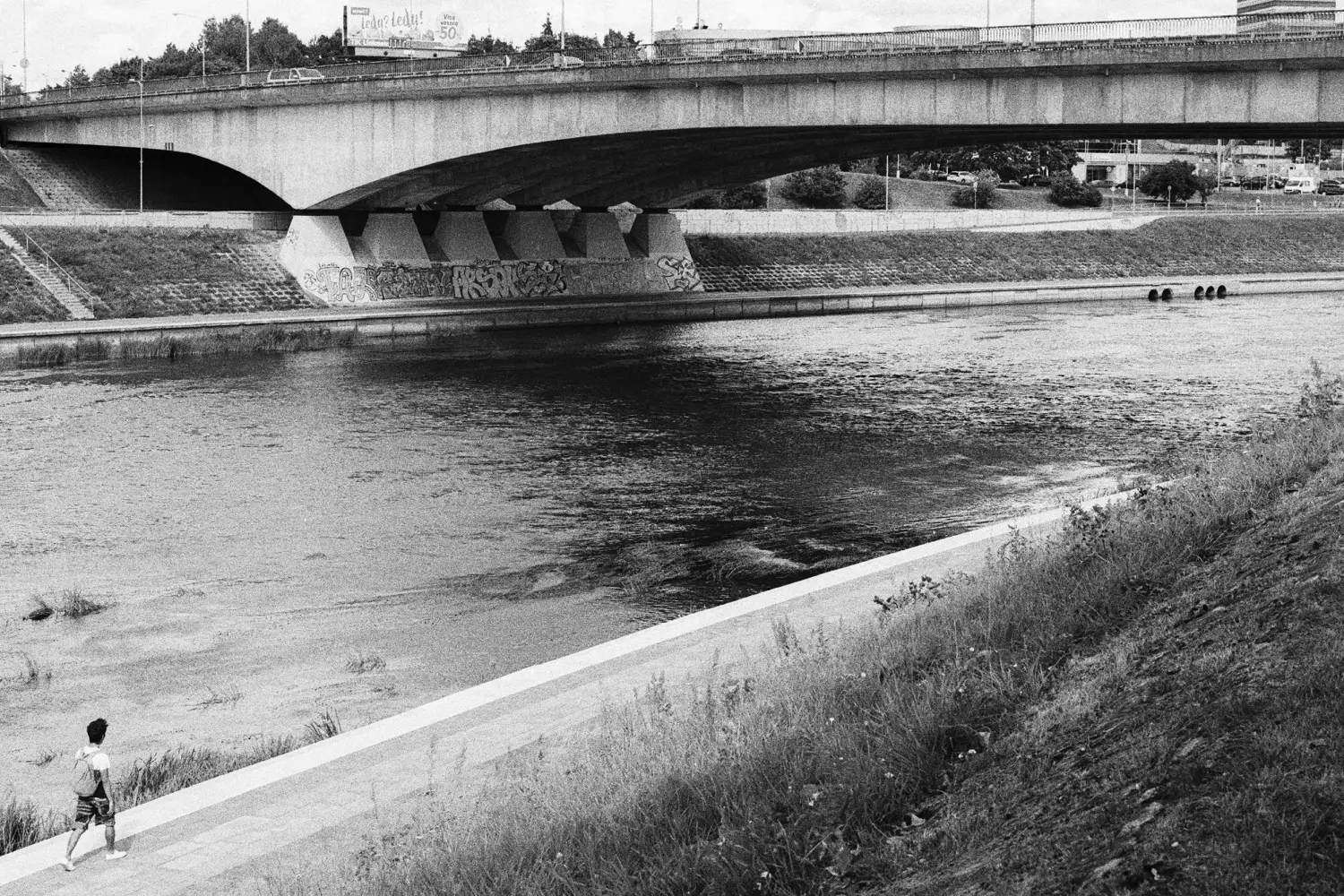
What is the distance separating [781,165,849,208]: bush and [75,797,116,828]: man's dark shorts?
103 meters

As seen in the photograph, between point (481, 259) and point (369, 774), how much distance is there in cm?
5839

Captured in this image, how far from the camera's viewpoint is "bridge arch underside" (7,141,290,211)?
267 feet

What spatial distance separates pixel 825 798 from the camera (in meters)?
9.05

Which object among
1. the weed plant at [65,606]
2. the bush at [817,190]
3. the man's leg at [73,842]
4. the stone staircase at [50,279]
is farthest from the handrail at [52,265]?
the bush at [817,190]

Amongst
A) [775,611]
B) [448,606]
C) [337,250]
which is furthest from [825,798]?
[337,250]

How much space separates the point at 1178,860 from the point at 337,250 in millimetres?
60506

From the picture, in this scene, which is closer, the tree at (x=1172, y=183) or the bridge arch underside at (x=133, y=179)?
the bridge arch underside at (x=133, y=179)

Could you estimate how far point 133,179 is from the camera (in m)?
83.9

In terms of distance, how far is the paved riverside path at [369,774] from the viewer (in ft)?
32.9

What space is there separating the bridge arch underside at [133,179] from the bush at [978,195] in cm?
5194

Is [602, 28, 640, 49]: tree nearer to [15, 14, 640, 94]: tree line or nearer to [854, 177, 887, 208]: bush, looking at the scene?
[15, 14, 640, 94]: tree line

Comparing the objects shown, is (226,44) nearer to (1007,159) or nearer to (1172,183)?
(1007,159)

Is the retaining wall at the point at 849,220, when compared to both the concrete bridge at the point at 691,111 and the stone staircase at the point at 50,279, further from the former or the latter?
the stone staircase at the point at 50,279

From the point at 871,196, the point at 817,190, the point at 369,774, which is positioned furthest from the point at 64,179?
the point at 369,774
